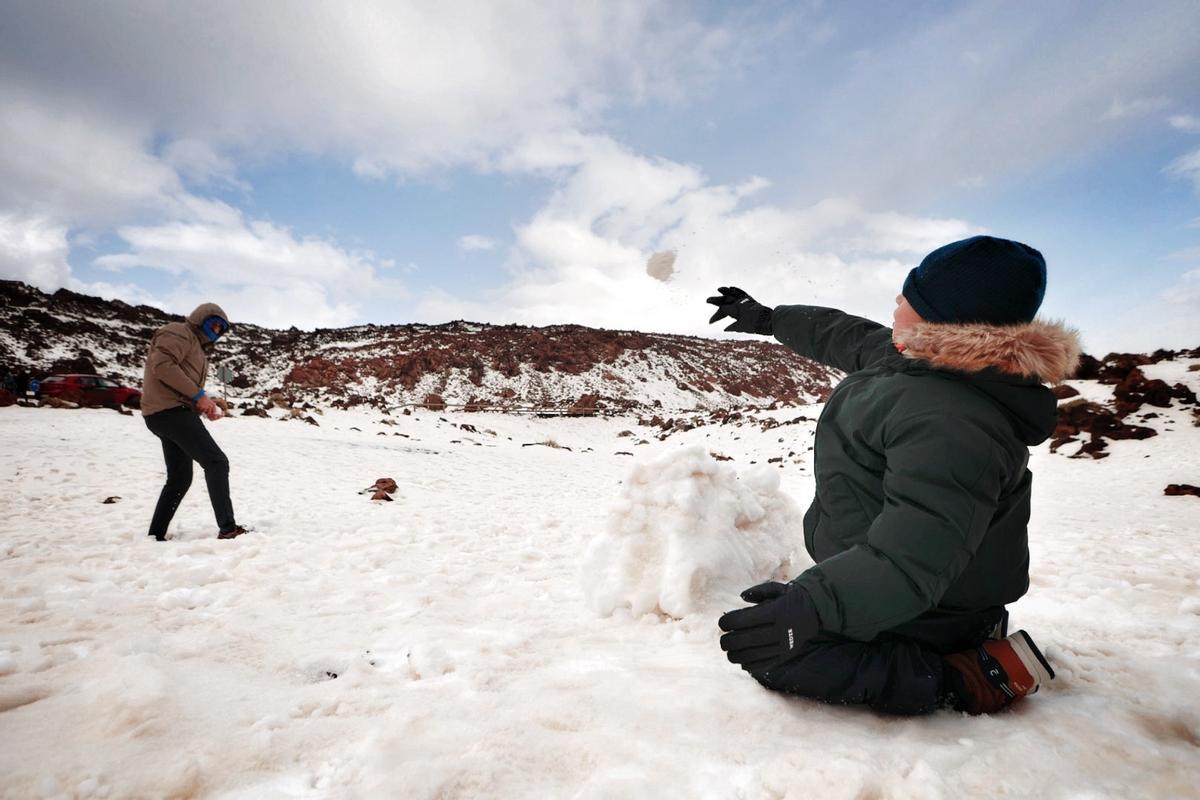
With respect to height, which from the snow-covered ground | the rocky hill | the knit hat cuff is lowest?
the snow-covered ground

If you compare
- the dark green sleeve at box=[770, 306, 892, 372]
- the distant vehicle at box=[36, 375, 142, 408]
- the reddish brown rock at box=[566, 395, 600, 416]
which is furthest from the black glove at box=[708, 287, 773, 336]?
the reddish brown rock at box=[566, 395, 600, 416]

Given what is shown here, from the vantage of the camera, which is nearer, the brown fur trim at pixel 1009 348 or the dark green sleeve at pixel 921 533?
the dark green sleeve at pixel 921 533

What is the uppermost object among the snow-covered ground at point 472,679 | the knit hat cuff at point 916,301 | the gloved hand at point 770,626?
the knit hat cuff at point 916,301

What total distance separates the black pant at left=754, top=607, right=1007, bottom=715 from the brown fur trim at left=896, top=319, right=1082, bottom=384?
2.62ft

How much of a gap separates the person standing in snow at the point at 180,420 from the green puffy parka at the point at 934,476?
4.68m

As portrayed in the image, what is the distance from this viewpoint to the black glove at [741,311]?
3.04 m

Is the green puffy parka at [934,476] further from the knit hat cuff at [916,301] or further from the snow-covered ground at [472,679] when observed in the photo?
the snow-covered ground at [472,679]

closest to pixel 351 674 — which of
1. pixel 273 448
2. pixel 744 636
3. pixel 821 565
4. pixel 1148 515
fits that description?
pixel 744 636

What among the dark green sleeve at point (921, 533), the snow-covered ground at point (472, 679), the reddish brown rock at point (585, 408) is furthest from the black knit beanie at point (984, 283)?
the reddish brown rock at point (585, 408)

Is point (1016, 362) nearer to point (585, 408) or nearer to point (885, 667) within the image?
point (885, 667)

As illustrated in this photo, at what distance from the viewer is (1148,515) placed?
543 centimetres

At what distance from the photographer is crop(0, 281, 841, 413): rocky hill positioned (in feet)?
95.3

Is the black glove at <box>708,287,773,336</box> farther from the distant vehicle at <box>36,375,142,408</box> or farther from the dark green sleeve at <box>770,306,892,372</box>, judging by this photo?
the distant vehicle at <box>36,375,142,408</box>

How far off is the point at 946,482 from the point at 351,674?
210cm
